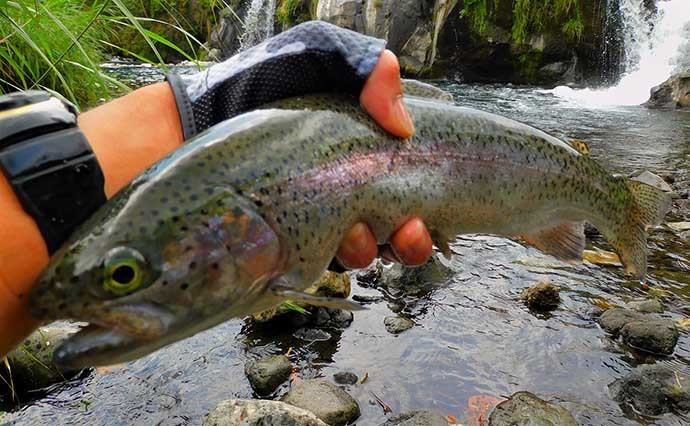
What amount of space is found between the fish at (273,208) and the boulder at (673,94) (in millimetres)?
16902

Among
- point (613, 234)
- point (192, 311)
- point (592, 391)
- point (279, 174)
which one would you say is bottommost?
point (592, 391)

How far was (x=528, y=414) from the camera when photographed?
3.83m

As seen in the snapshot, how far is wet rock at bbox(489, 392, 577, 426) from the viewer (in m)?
3.80

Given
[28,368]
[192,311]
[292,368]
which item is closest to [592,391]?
[292,368]

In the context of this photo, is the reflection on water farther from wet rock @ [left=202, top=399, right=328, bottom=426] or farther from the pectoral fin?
the pectoral fin

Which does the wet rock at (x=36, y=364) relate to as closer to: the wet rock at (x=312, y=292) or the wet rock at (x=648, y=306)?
the wet rock at (x=312, y=292)

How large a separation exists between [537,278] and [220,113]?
5.06 m

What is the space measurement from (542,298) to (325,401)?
2815 millimetres

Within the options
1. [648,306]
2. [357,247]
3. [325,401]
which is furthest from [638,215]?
[648,306]

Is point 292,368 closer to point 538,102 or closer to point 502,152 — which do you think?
point 502,152

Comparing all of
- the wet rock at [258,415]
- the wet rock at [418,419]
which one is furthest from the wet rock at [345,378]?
the wet rock at [258,415]

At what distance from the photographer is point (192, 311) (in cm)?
163

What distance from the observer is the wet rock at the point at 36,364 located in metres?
4.21

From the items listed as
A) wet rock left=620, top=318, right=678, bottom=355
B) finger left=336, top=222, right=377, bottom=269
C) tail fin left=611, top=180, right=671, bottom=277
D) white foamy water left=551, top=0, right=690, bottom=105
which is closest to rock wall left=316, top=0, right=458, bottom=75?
white foamy water left=551, top=0, right=690, bottom=105
